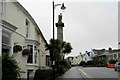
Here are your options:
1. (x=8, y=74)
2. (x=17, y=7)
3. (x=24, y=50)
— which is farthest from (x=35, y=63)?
(x=8, y=74)

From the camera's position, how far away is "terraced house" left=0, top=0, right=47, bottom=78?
64.6 feet

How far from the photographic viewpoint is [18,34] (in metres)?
23.5

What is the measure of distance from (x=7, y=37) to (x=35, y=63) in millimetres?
9508

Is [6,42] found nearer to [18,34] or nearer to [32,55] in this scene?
[18,34]

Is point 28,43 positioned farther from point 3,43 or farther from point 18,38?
point 3,43

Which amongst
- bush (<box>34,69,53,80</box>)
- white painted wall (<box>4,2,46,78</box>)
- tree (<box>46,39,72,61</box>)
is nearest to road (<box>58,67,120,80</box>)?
tree (<box>46,39,72,61</box>)

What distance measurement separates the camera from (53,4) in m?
25.1

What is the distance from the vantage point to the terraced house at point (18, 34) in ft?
64.6

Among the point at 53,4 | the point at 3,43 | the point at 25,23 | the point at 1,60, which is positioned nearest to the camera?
the point at 1,60

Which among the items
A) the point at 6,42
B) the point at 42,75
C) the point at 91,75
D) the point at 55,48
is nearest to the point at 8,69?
the point at 6,42

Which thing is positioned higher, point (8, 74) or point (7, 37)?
point (7, 37)

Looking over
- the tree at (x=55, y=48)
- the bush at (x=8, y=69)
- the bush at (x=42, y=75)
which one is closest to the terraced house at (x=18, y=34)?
the bush at (x=42, y=75)

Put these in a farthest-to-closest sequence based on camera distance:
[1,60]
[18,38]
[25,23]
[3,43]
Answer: [25,23], [18,38], [3,43], [1,60]

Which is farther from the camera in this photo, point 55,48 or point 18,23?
point 55,48
